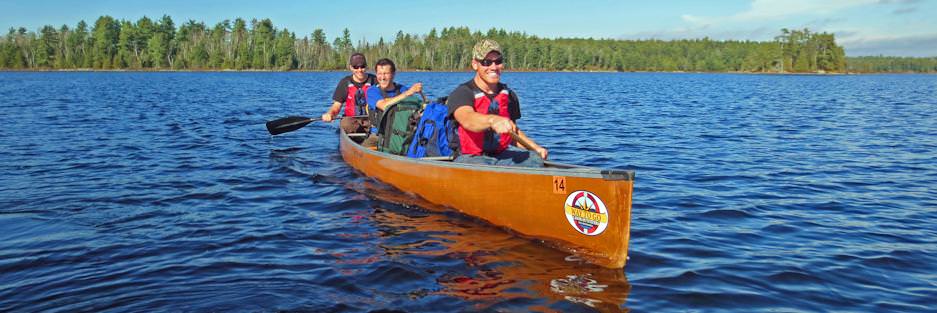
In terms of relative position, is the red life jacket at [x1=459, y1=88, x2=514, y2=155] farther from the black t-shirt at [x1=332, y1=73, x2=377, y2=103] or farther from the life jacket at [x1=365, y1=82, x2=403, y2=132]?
the black t-shirt at [x1=332, y1=73, x2=377, y2=103]

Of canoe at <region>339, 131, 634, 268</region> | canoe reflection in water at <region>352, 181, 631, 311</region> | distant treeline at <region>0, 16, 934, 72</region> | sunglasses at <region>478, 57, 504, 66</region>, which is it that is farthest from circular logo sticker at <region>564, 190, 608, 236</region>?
distant treeline at <region>0, 16, 934, 72</region>

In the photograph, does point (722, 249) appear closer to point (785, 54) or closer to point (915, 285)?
point (915, 285)

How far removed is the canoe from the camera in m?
5.84

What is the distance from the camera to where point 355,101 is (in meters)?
13.3

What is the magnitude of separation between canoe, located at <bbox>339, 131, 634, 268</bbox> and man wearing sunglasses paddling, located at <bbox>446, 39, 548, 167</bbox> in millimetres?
279

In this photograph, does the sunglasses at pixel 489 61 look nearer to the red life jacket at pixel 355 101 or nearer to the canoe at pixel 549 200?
the canoe at pixel 549 200

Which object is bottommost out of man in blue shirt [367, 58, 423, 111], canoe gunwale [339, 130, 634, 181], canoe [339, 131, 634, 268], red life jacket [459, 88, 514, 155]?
canoe [339, 131, 634, 268]

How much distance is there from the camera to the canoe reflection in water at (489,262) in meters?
5.33

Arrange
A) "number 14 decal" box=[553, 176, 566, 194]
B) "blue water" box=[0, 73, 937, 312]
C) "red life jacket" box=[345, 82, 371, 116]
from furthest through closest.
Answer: "red life jacket" box=[345, 82, 371, 116] < "number 14 decal" box=[553, 176, 566, 194] < "blue water" box=[0, 73, 937, 312]

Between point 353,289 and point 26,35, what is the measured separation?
166996mm

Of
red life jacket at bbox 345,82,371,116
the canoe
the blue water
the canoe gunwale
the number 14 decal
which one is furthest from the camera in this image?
red life jacket at bbox 345,82,371,116

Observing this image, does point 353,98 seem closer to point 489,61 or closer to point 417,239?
point 417,239

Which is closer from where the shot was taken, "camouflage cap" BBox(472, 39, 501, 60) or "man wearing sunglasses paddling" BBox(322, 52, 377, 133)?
"camouflage cap" BBox(472, 39, 501, 60)

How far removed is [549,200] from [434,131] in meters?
2.80
